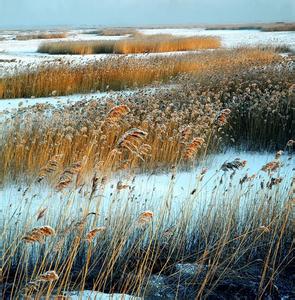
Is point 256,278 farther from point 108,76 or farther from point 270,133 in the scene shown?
point 108,76

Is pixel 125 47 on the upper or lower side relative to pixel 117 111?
upper

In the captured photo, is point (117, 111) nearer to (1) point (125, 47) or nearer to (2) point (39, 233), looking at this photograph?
(2) point (39, 233)

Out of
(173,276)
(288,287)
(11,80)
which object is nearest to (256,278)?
(288,287)

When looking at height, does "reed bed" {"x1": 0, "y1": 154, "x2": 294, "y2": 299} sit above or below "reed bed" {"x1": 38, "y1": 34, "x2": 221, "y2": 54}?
below

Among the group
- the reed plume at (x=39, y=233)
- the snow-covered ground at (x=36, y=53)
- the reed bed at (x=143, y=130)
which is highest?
the snow-covered ground at (x=36, y=53)

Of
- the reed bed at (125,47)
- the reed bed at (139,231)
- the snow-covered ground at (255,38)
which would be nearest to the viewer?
the reed bed at (139,231)

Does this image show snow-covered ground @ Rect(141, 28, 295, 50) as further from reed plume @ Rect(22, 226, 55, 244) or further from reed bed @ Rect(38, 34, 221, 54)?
reed plume @ Rect(22, 226, 55, 244)

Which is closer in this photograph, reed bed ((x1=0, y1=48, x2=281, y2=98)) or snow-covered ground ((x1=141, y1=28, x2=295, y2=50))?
reed bed ((x1=0, y1=48, x2=281, y2=98))

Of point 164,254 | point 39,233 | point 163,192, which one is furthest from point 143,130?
point 39,233

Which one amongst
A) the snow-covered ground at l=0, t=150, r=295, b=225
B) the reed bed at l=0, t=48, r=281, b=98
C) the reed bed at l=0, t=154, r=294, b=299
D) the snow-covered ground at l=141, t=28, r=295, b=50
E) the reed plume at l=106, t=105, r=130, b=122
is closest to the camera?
the reed plume at l=106, t=105, r=130, b=122

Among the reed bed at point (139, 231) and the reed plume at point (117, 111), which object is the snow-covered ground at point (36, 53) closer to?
the reed bed at point (139, 231)

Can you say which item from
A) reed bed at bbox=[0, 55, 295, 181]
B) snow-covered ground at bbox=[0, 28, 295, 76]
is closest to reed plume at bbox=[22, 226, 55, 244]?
reed bed at bbox=[0, 55, 295, 181]

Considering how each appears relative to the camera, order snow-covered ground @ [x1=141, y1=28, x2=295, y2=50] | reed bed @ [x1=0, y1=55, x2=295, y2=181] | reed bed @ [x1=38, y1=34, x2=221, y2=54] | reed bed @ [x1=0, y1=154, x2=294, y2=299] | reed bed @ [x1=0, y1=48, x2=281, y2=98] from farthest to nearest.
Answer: snow-covered ground @ [x1=141, y1=28, x2=295, y2=50] → reed bed @ [x1=38, y1=34, x2=221, y2=54] → reed bed @ [x1=0, y1=48, x2=281, y2=98] → reed bed @ [x1=0, y1=55, x2=295, y2=181] → reed bed @ [x1=0, y1=154, x2=294, y2=299]

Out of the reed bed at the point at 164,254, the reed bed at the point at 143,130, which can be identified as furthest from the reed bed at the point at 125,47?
the reed bed at the point at 164,254
